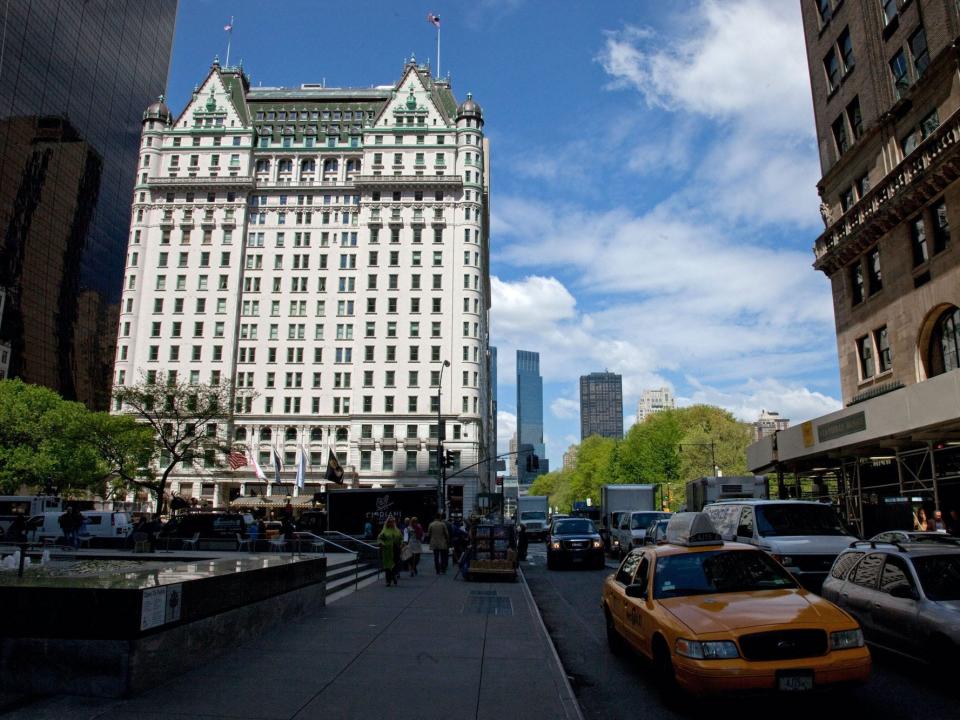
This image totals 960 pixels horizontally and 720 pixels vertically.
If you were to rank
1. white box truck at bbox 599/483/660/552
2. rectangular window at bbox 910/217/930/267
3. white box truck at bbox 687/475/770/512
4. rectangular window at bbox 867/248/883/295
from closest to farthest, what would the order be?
1. rectangular window at bbox 910/217/930/267
2. rectangular window at bbox 867/248/883/295
3. white box truck at bbox 687/475/770/512
4. white box truck at bbox 599/483/660/552

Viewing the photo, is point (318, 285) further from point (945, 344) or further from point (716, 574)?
point (716, 574)

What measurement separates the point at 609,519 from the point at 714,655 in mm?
29242

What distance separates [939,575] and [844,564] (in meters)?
1.74

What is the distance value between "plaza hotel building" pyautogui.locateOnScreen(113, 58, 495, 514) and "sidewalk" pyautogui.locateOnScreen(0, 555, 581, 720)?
198 ft

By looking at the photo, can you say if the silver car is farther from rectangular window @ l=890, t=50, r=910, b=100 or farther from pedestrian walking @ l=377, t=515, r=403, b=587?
rectangular window @ l=890, t=50, r=910, b=100

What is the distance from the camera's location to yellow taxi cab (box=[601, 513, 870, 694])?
614cm

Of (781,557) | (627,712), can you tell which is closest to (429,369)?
(781,557)

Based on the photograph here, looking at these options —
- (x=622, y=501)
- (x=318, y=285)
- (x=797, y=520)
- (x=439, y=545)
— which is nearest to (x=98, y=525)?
(x=439, y=545)

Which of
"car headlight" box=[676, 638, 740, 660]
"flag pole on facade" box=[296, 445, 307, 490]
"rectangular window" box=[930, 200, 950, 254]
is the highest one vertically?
"rectangular window" box=[930, 200, 950, 254]

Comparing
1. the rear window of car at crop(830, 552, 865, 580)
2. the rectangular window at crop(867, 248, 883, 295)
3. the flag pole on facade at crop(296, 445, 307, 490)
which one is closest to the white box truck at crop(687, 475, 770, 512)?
the rectangular window at crop(867, 248, 883, 295)

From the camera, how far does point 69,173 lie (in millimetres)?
95500

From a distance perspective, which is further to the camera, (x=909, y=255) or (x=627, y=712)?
(x=909, y=255)

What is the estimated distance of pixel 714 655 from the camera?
629 cm

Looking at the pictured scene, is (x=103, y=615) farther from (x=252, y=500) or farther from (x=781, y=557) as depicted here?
(x=252, y=500)
